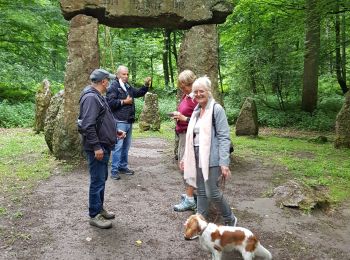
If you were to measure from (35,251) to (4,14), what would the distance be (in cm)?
1410

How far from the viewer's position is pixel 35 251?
4445mm

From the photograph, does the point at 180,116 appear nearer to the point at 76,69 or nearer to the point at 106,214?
the point at 106,214

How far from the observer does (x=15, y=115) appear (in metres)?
16.2

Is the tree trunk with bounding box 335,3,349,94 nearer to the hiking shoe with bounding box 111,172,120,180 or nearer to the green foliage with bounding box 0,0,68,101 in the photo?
the hiking shoe with bounding box 111,172,120,180

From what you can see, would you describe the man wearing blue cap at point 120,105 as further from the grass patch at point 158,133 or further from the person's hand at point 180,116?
the grass patch at point 158,133

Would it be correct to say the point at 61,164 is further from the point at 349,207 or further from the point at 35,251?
the point at 349,207

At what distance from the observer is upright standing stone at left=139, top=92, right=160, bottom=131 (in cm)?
1503

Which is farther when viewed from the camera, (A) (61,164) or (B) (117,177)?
(A) (61,164)

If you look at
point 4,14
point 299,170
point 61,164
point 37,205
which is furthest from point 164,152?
point 4,14

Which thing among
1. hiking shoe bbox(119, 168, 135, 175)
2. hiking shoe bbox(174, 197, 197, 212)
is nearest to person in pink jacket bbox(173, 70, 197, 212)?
hiking shoe bbox(174, 197, 197, 212)

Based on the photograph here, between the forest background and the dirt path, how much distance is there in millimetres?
9090

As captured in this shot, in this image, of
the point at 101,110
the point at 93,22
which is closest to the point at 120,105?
the point at 93,22

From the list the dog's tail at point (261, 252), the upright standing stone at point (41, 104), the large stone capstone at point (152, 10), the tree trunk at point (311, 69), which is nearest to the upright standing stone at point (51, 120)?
the large stone capstone at point (152, 10)

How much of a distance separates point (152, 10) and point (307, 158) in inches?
217
